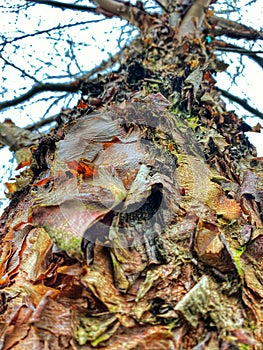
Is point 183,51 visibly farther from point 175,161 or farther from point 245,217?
point 245,217

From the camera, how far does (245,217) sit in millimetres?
788

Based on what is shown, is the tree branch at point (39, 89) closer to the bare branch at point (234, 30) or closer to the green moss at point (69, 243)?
the bare branch at point (234, 30)

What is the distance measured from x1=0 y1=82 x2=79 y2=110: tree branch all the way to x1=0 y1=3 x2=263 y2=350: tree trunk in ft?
4.75

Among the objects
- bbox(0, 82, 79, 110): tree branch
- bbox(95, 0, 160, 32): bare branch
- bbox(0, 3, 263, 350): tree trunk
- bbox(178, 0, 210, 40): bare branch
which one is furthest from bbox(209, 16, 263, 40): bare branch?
bbox(0, 3, 263, 350): tree trunk

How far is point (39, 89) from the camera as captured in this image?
2385mm

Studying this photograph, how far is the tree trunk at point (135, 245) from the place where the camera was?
19.6 inches

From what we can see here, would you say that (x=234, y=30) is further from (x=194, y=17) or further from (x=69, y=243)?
(x=69, y=243)

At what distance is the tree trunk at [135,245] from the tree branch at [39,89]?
4.75 ft

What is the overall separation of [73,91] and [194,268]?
82.7 inches

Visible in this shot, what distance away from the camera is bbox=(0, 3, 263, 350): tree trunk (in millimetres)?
498

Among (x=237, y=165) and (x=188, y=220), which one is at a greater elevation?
(x=237, y=165)

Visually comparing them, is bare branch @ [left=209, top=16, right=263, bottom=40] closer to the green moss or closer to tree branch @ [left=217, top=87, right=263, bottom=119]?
tree branch @ [left=217, top=87, right=263, bottom=119]

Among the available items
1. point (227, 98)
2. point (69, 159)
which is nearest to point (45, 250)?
point (69, 159)

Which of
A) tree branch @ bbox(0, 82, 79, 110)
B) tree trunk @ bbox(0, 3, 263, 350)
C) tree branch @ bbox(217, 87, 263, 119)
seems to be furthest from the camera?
tree branch @ bbox(217, 87, 263, 119)
